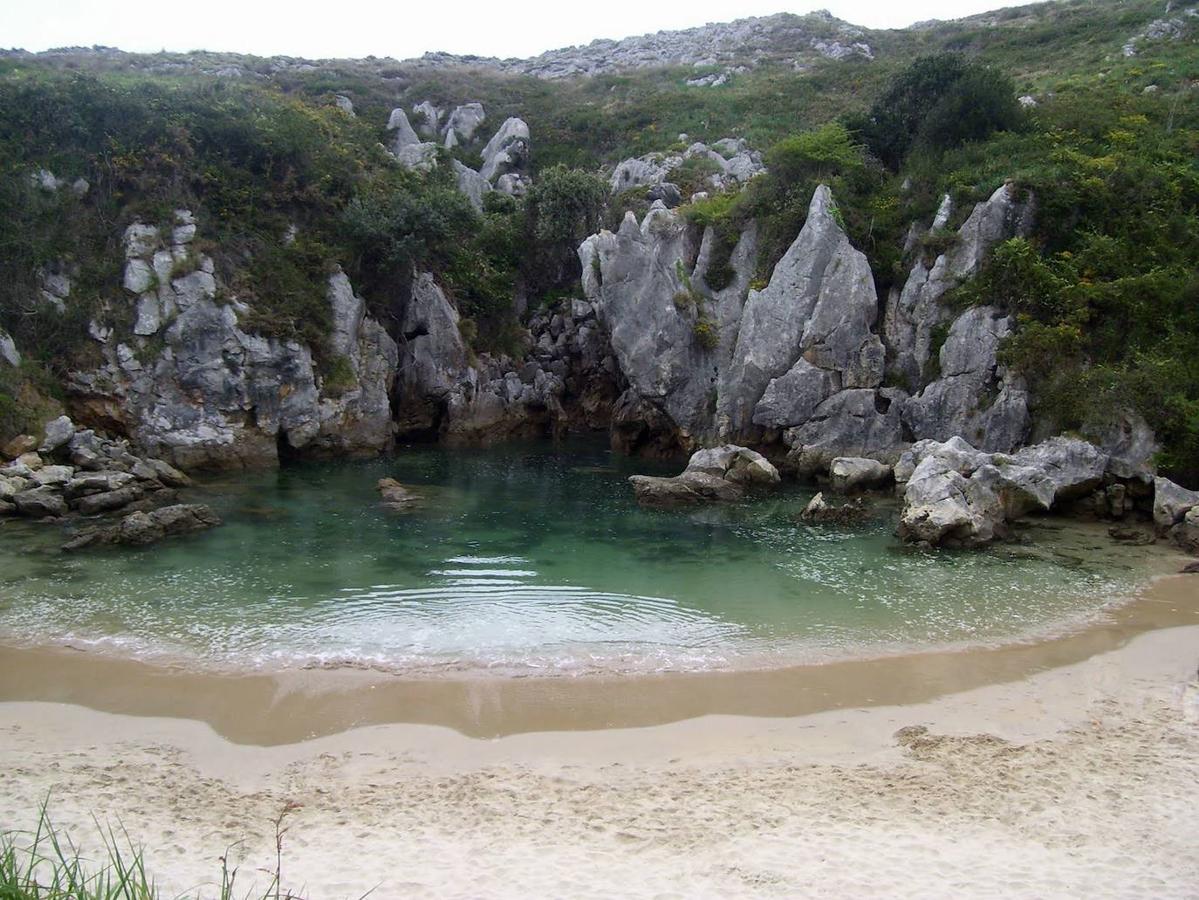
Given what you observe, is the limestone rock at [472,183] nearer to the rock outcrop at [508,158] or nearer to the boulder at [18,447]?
the rock outcrop at [508,158]

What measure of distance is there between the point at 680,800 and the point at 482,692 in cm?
394

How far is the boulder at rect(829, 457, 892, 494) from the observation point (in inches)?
986

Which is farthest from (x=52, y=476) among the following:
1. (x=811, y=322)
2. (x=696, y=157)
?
(x=696, y=157)

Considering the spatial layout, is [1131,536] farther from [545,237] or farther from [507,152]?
[507,152]

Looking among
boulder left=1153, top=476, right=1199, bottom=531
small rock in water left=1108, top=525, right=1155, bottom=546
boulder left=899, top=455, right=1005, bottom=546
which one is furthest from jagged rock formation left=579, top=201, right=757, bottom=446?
boulder left=1153, top=476, right=1199, bottom=531

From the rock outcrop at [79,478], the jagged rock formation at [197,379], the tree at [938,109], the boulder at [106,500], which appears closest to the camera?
the rock outcrop at [79,478]

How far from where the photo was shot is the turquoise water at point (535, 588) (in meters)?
13.2

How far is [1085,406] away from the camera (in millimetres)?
22906

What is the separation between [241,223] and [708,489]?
72.9 ft

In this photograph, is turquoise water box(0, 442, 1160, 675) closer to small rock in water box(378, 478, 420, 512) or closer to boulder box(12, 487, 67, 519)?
small rock in water box(378, 478, 420, 512)

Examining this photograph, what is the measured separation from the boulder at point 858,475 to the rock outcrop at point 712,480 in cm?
231

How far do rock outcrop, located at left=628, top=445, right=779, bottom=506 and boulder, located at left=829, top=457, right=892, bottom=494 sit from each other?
2.31 meters

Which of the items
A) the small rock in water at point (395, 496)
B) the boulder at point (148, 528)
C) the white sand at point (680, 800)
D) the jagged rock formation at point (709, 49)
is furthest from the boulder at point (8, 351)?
the jagged rock formation at point (709, 49)

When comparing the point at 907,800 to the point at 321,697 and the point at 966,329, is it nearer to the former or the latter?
the point at 321,697
